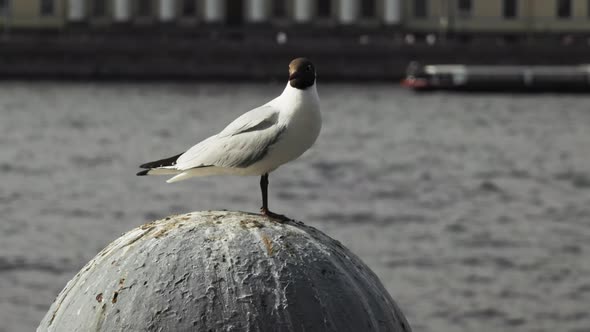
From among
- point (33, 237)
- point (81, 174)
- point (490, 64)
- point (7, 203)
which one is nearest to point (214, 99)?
point (490, 64)

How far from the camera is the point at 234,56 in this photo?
48781 millimetres

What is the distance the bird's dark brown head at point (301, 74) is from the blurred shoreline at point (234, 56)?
44.2m

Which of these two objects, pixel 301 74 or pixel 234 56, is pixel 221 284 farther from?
pixel 234 56

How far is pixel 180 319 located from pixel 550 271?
10869 millimetres

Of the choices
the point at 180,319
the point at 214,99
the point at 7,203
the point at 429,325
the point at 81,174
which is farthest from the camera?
the point at 214,99

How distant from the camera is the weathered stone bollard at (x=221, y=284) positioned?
12.1 ft

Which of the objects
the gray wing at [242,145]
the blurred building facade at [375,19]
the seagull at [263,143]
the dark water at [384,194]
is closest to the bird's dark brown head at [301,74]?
the seagull at [263,143]

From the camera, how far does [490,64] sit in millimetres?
49219

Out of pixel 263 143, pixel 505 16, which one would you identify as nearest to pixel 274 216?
pixel 263 143

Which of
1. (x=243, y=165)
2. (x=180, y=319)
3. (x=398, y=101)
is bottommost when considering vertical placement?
(x=398, y=101)

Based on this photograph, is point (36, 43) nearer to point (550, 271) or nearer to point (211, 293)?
point (550, 271)

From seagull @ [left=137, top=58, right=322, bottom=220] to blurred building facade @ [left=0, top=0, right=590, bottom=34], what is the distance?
176 ft

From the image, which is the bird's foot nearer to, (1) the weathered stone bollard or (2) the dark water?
(1) the weathered stone bollard

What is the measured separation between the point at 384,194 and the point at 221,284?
1759 cm
